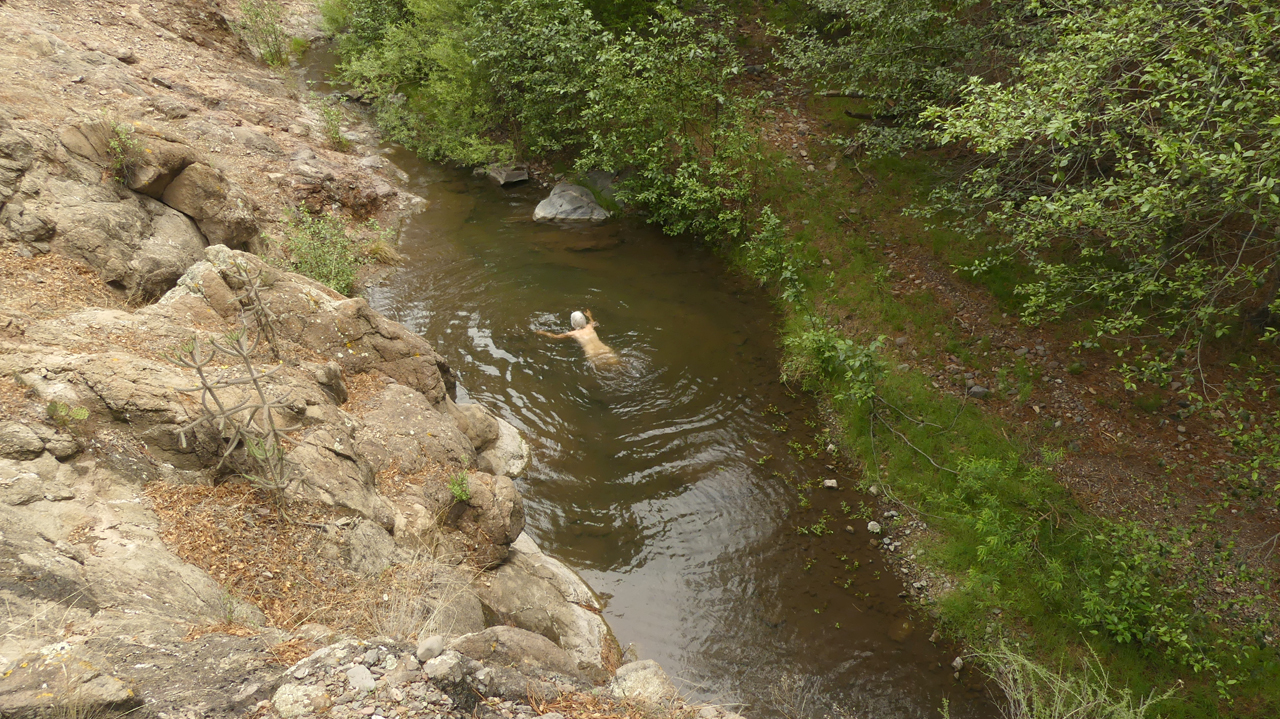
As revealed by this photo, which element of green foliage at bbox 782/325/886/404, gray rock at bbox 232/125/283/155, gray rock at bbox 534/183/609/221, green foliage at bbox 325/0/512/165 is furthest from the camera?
green foliage at bbox 325/0/512/165

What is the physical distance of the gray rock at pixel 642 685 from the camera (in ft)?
14.6

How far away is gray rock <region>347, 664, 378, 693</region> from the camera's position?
346 centimetres

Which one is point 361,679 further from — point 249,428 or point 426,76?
point 426,76

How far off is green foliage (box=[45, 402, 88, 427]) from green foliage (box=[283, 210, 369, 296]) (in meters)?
5.45

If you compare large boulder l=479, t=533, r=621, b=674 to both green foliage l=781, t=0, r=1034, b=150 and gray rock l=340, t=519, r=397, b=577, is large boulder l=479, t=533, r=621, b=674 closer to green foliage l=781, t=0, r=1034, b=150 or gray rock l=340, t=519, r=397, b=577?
gray rock l=340, t=519, r=397, b=577

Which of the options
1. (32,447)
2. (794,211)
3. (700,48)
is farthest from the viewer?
(794,211)

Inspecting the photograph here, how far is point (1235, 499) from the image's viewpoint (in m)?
6.88

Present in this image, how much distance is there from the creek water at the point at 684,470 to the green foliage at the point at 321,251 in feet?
3.05

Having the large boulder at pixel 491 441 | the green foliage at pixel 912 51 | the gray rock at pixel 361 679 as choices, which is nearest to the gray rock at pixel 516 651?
the gray rock at pixel 361 679

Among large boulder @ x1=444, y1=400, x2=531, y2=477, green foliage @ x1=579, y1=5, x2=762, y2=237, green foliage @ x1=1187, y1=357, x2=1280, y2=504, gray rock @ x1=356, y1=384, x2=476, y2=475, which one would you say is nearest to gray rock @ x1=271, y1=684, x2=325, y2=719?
gray rock @ x1=356, y1=384, x2=476, y2=475

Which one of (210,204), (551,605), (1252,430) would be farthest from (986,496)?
(210,204)

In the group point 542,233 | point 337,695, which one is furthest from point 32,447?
point 542,233

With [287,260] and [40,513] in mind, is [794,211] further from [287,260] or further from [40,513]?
[40,513]

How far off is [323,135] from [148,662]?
49.4ft
